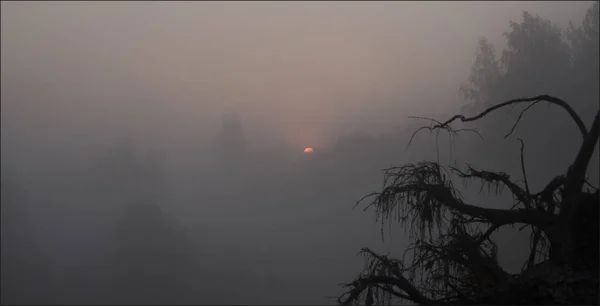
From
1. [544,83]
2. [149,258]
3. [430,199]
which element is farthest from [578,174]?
[149,258]

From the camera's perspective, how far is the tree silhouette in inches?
143

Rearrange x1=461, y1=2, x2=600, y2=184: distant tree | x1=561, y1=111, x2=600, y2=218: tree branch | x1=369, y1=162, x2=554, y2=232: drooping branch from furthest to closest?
x1=461, y1=2, x2=600, y2=184: distant tree → x1=369, y1=162, x2=554, y2=232: drooping branch → x1=561, y1=111, x2=600, y2=218: tree branch

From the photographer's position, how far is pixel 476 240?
493 centimetres

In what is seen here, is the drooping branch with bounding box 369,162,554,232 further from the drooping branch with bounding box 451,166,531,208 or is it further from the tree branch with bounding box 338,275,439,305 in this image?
the tree branch with bounding box 338,275,439,305

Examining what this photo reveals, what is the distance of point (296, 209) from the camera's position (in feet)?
161

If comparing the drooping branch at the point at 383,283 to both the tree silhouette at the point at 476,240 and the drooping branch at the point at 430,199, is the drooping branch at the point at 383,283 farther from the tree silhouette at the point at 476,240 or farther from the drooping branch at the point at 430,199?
the drooping branch at the point at 430,199

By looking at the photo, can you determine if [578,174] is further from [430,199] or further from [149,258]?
[149,258]

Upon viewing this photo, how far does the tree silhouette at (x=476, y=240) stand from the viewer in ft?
11.9

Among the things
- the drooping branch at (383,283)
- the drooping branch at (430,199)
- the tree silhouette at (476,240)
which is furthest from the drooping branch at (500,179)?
the drooping branch at (383,283)

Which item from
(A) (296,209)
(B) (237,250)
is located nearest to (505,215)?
(B) (237,250)

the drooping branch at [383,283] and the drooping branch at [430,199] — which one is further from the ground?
the drooping branch at [430,199]

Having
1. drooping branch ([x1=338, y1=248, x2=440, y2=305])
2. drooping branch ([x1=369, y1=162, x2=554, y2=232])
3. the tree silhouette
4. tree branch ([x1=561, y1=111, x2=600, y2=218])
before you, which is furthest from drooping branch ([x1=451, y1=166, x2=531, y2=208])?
drooping branch ([x1=338, y1=248, x2=440, y2=305])

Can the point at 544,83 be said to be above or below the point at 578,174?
above

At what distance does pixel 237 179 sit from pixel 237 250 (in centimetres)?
1479
